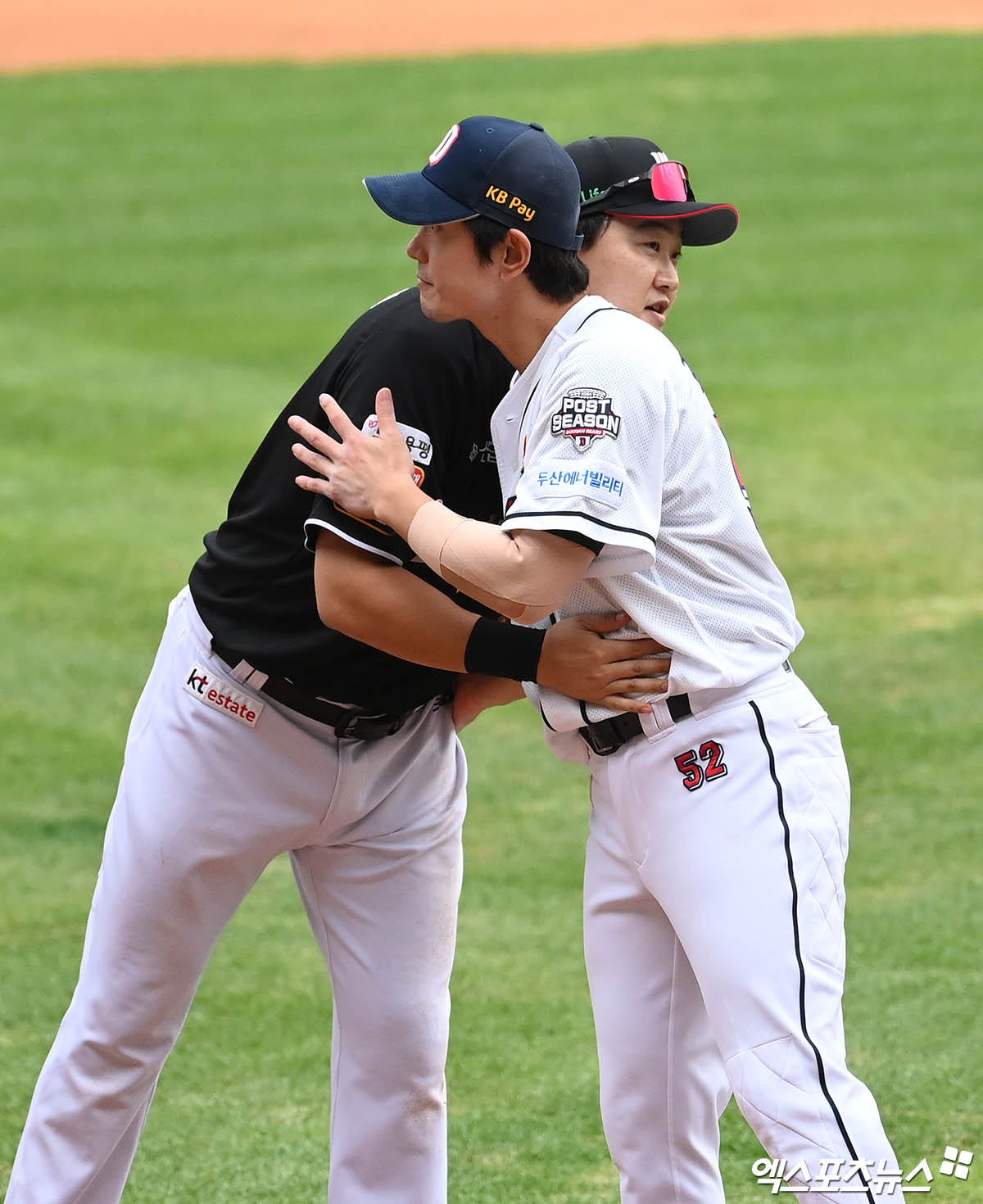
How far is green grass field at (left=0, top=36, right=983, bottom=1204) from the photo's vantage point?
5.02 meters

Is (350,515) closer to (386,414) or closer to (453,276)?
(386,414)

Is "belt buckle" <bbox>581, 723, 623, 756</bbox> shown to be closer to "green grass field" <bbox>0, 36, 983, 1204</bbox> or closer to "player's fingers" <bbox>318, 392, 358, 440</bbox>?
"player's fingers" <bbox>318, 392, 358, 440</bbox>

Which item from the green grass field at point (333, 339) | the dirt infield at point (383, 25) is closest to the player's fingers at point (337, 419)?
the green grass field at point (333, 339)

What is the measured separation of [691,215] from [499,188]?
563 millimetres

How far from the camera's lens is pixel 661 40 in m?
30.1

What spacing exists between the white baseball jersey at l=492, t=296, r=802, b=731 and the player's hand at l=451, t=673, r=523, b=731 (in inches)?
17.8

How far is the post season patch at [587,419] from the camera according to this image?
3.04m

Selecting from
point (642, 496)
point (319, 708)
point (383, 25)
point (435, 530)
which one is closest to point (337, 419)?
point (435, 530)

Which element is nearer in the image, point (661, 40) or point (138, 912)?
point (138, 912)

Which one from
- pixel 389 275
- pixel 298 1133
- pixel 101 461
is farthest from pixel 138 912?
pixel 389 275

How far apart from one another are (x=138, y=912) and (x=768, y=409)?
11.2 m

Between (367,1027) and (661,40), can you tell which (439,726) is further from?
(661,40)

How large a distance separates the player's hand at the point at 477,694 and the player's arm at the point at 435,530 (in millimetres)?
639

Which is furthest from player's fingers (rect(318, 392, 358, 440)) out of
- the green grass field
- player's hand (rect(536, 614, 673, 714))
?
the green grass field
